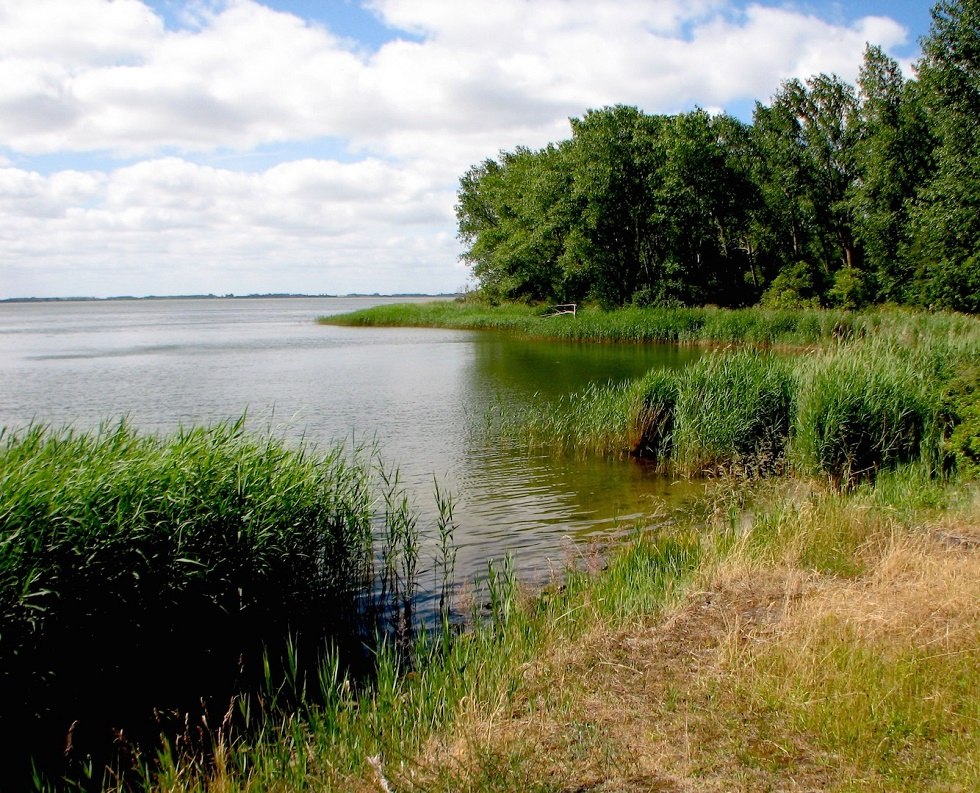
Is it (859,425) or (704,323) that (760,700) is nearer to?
(859,425)

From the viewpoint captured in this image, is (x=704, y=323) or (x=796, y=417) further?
(x=704, y=323)

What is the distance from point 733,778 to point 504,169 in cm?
6478

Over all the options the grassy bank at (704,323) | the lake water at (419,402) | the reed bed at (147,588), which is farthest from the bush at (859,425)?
the reed bed at (147,588)

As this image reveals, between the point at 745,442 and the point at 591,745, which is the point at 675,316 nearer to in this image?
the point at 745,442

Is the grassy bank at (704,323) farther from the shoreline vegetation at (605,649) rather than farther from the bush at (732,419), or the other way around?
the shoreline vegetation at (605,649)

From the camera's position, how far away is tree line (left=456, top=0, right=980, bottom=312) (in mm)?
39750

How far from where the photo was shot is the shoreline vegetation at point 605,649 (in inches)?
162

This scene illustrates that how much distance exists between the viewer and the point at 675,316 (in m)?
40.1

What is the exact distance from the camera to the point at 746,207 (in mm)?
50750

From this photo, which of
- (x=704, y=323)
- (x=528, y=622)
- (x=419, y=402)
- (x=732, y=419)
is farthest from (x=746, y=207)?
(x=528, y=622)

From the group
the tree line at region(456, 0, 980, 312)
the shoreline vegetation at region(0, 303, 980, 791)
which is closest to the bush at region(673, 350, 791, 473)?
the shoreline vegetation at region(0, 303, 980, 791)

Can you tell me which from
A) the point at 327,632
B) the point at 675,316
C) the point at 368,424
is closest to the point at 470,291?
the point at 675,316

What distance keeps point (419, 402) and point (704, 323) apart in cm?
2092

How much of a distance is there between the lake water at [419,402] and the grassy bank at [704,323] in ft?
8.02
